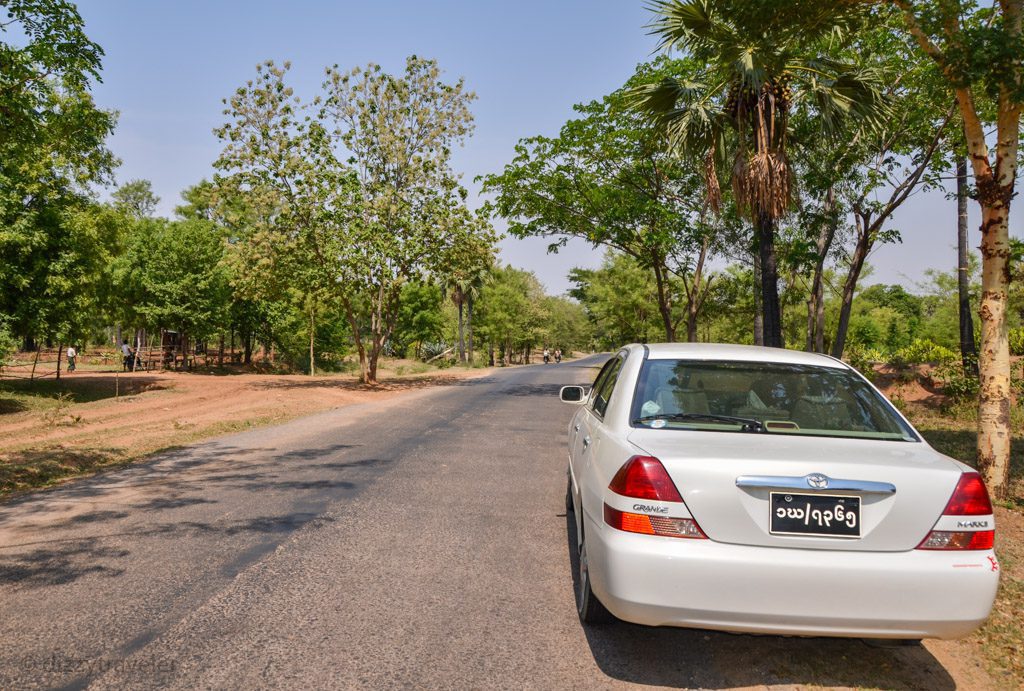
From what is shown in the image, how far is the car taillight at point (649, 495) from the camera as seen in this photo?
2.97 meters

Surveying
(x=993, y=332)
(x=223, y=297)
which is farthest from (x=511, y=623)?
(x=223, y=297)

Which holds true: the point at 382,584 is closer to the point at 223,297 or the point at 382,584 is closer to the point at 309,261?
the point at 309,261

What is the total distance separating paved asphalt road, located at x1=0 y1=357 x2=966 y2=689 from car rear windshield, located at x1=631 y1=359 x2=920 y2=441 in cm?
118

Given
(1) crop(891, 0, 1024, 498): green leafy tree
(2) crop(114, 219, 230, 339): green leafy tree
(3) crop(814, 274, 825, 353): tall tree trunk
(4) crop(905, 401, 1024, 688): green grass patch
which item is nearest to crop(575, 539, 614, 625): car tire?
(4) crop(905, 401, 1024, 688): green grass patch

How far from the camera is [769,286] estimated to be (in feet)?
42.7

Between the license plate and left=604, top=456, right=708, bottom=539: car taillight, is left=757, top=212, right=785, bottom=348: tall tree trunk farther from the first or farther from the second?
left=604, top=456, right=708, bottom=539: car taillight

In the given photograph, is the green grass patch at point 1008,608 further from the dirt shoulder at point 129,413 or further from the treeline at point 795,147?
the dirt shoulder at point 129,413

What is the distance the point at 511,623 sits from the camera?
378cm

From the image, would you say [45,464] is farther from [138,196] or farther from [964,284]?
[138,196]

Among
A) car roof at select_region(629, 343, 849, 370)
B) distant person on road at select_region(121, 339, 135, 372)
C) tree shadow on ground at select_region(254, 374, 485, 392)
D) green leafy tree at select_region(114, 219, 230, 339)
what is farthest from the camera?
distant person on road at select_region(121, 339, 135, 372)

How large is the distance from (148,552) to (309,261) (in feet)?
68.2

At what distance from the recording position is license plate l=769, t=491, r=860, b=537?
9.52ft

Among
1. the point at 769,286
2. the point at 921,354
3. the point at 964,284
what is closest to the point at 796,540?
the point at 769,286

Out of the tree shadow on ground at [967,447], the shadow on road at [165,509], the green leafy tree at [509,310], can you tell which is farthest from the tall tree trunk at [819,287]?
the green leafy tree at [509,310]
